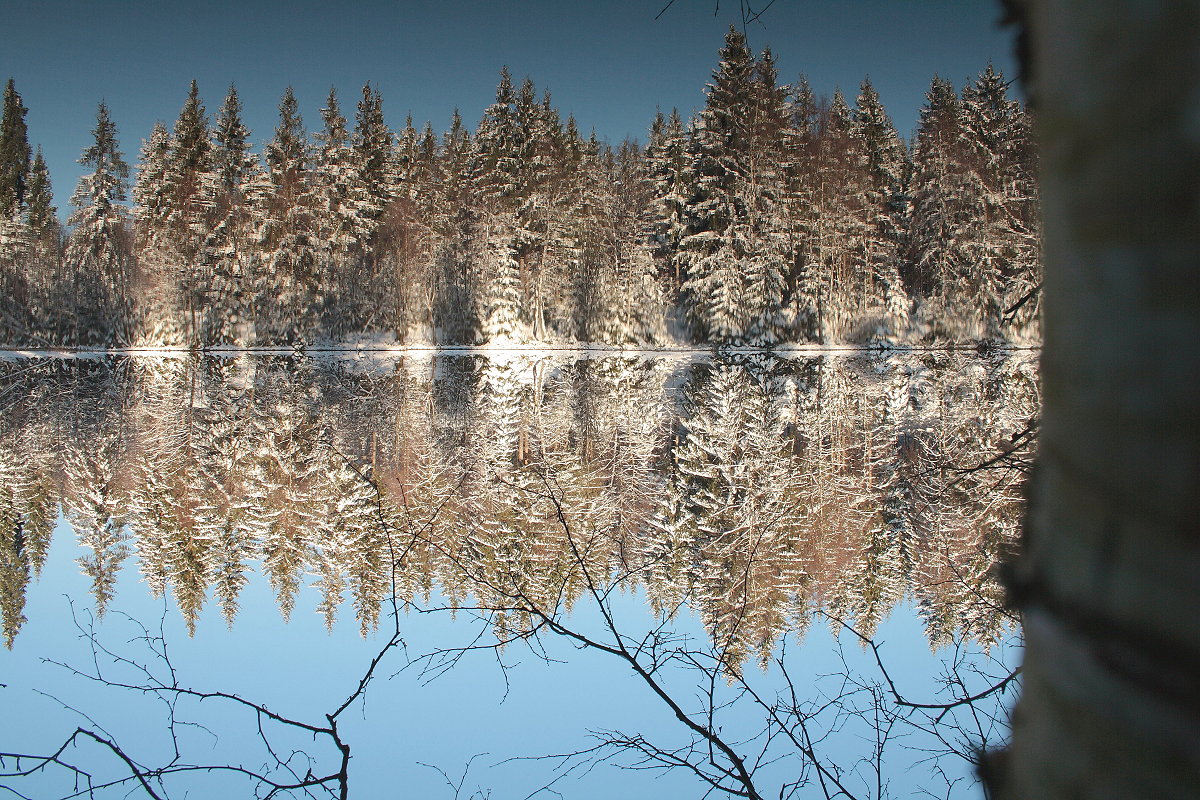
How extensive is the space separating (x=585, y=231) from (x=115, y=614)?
3340 centimetres

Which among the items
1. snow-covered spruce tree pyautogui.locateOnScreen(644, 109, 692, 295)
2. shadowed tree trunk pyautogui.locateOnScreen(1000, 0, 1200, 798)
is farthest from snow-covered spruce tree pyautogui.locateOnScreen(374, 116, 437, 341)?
shadowed tree trunk pyautogui.locateOnScreen(1000, 0, 1200, 798)

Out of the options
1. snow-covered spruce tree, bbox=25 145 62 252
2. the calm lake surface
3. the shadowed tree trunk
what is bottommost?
the calm lake surface

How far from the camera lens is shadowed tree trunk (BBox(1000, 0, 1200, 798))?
0.26 metres

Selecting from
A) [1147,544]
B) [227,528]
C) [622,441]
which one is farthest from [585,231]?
[1147,544]

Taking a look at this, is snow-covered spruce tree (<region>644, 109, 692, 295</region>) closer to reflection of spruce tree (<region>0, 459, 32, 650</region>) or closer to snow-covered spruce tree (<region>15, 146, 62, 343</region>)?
snow-covered spruce tree (<region>15, 146, 62, 343</region>)

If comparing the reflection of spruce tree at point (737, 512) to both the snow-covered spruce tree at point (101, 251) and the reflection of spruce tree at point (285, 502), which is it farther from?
the snow-covered spruce tree at point (101, 251)

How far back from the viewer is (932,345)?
2938 cm

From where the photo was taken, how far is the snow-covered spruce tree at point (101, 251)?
32031 mm

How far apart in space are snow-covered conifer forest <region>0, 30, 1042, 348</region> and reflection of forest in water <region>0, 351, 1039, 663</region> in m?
16.1

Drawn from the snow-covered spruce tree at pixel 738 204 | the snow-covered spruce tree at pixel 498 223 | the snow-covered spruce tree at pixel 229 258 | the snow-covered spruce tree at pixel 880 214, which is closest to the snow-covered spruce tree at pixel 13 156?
the snow-covered spruce tree at pixel 229 258

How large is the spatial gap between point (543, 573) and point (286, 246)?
111 feet

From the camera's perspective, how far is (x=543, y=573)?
4.71 metres

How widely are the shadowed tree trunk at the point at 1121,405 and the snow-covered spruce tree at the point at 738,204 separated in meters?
28.8

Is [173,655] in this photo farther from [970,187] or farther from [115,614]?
[970,187]
